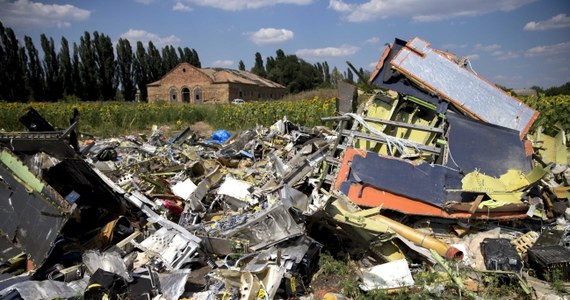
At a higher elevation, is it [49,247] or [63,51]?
[63,51]

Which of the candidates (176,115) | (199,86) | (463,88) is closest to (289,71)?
(199,86)

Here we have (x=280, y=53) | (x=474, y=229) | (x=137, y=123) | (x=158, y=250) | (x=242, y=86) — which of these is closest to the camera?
(x=158, y=250)

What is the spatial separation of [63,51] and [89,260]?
42689mm

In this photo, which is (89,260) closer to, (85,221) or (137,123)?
(85,221)

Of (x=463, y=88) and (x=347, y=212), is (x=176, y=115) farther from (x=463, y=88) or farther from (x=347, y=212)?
(x=347, y=212)

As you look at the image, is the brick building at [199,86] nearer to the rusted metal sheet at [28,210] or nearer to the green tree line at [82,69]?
the green tree line at [82,69]

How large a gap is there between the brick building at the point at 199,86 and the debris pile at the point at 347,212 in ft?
108

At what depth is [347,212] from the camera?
4574mm

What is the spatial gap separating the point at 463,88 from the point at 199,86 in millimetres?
35936

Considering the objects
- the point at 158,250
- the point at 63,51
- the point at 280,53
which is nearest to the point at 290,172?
the point at 158,250

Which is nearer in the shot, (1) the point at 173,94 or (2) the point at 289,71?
(1) the point at 173,94

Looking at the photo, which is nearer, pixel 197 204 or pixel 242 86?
pixel 197 204

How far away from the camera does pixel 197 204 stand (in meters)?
5.94

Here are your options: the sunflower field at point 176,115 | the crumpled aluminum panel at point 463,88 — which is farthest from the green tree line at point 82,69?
the crumpled aluminum panel at point 463,88
